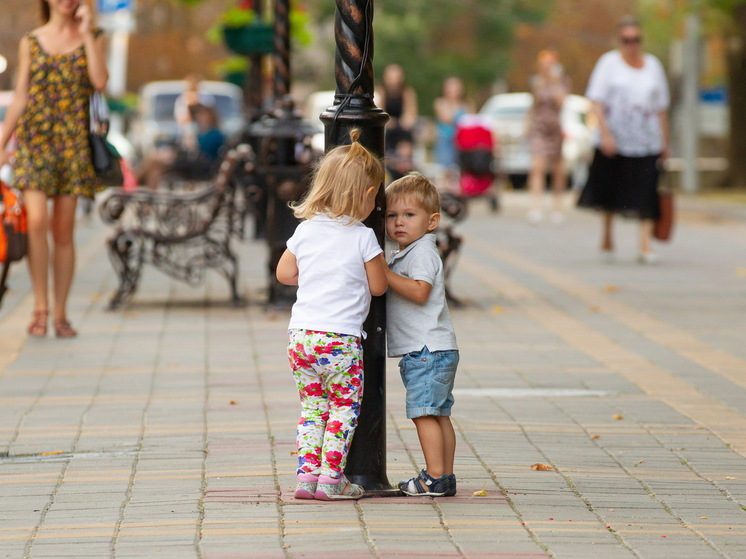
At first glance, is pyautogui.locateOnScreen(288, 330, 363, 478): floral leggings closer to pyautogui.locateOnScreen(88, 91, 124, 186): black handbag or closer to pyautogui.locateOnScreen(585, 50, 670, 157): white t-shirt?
pyautogui.locateOnScreen(88, 91, 124, 186): black handbag

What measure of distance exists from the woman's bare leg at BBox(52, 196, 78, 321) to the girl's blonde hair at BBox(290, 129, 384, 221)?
15.0 feet

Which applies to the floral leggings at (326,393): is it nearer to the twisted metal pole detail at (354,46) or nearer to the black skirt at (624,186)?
the twisted metal pole detail at (354,46)

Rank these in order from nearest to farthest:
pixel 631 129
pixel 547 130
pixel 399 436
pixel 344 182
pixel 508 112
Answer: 1. pixel 344 182
2. pixel 399 436
3. pixel 631 129
4. pixel 547 130
5. pixel 508 112

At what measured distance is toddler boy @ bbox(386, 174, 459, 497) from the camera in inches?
212

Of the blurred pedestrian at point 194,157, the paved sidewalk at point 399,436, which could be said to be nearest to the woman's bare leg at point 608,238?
the paved sidewalk at point 399,436

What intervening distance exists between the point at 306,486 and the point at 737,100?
24096 millimetres

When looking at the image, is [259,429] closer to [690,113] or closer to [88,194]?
[88,194]

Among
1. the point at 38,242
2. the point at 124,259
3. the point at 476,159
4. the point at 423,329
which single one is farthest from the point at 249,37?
the point at 423,329

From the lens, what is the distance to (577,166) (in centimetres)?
3169

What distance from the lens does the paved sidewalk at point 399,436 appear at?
4.91 metres

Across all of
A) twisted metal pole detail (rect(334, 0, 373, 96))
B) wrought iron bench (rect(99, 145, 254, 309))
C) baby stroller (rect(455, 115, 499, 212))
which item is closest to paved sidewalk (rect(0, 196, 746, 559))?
wrought iron bench (rect(99, 145, 254, 309))

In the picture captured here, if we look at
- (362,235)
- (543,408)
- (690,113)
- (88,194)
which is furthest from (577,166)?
(362,235)

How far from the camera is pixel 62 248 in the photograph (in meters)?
9.77

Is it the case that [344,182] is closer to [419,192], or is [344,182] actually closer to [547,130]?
[419,192]
